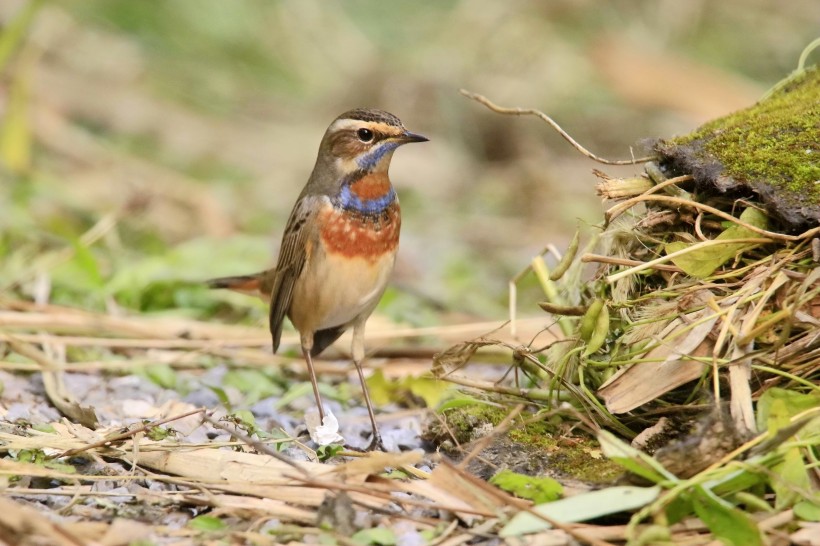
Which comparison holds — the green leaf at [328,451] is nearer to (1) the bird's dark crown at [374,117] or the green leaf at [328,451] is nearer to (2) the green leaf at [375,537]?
(2) the green leaf at [375,537]

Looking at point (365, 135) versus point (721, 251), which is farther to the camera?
point (365, 135)

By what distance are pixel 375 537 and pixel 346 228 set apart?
195cm

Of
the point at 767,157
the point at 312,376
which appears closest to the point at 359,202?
the point at 312,376


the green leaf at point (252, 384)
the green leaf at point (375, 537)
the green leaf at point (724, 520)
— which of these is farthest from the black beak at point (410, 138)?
the green leaf at point (724, 520)

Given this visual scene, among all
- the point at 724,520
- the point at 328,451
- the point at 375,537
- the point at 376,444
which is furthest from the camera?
the point at 376,444

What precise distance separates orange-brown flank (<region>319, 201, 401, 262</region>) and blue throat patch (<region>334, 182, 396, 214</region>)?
0.9 inches

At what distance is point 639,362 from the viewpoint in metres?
3.69

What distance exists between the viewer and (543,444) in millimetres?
3883

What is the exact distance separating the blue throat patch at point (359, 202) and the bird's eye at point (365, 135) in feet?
0.75

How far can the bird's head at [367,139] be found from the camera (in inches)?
191

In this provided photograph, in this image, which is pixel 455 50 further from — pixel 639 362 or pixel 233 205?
pixel 639 362

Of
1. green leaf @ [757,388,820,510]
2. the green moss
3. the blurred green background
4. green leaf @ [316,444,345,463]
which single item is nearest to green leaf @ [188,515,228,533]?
green leaf @ [316,444,345,463]

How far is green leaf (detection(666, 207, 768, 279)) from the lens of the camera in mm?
3709

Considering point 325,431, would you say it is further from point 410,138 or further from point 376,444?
point 410,138
